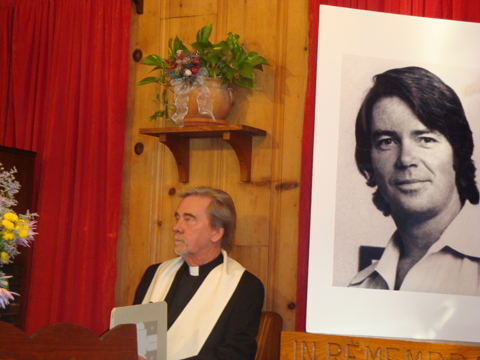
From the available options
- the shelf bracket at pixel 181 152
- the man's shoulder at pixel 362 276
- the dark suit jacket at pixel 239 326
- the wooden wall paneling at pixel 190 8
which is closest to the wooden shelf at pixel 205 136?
the shelf bracket at pixel 181 152

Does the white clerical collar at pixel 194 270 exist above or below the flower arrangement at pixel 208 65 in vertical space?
below

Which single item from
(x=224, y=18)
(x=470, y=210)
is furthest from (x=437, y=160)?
(x=224, y=18)

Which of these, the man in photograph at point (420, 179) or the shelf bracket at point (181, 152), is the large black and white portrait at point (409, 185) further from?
the shelf bracket at point (181, 152)

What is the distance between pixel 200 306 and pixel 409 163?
123 cm

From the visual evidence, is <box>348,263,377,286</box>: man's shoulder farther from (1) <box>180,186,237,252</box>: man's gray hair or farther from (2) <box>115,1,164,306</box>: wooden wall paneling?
(2) <box>115,1,164,306</box>: wooden wall paneling

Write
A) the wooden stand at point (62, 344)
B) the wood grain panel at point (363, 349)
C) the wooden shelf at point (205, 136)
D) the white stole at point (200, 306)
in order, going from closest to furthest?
the wooden stand at point (62, 344) → the wood grain panel at point (363, 349) → the white stole at point (200, 306) → the wooden shelf at point (205, 136)

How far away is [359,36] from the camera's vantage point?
1965 millimetres

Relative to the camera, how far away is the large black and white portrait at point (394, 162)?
1.90 m

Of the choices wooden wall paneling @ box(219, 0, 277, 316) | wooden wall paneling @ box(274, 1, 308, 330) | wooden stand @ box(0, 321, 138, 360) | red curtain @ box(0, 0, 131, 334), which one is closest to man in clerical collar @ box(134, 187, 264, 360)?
wooden wall paneling @ box(219, 0, 277, 316)

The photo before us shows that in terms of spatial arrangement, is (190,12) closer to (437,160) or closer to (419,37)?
(419,37)

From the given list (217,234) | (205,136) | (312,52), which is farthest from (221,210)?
(312,52)

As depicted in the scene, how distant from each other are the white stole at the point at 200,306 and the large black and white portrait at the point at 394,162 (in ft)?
2.66

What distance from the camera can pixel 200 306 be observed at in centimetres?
263

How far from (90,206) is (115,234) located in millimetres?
218
